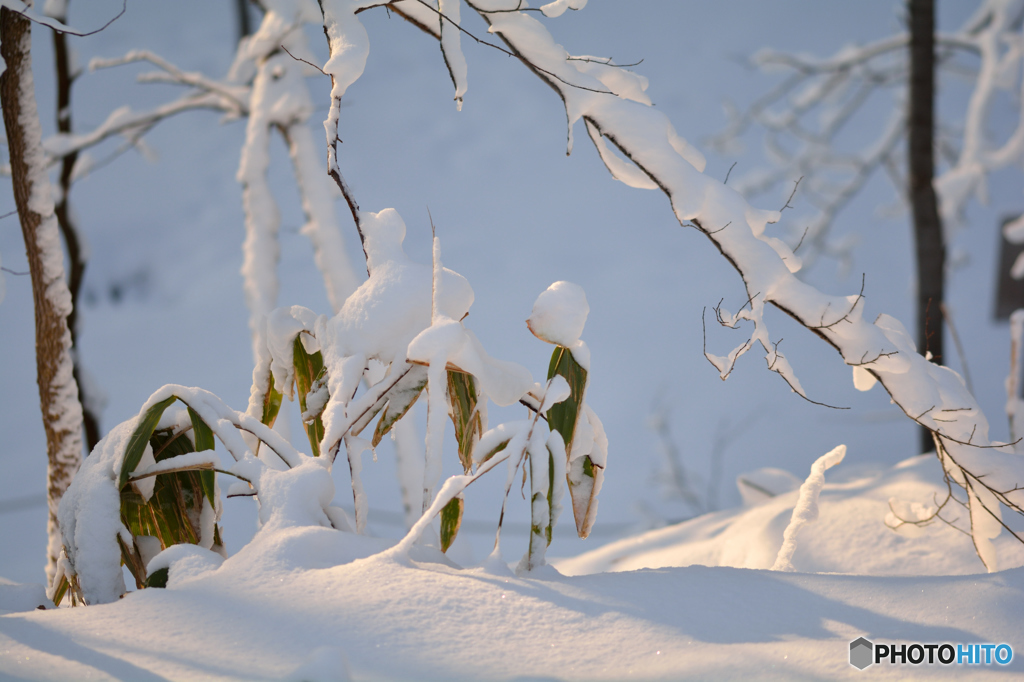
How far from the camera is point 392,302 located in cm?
71

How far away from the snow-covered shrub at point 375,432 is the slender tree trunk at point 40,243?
0.34 metres

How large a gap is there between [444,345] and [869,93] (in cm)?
306

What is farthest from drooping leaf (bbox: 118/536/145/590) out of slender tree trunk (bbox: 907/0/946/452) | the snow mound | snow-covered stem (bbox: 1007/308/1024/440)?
slender tree trunk (bbox: 907/0/946/452)

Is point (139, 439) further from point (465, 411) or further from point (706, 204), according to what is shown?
point (706, 204)

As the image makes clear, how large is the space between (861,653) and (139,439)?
2.22 ft

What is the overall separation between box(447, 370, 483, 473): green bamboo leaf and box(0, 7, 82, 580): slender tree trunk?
2.12 ft

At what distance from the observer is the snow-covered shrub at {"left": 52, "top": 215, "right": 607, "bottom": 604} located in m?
0.65

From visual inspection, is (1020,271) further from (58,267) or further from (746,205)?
(58,267)

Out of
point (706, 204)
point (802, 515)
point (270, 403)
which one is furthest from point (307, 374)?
point (802, 515)

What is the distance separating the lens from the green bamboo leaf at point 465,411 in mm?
746

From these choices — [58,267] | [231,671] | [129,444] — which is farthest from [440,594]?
[58,267]

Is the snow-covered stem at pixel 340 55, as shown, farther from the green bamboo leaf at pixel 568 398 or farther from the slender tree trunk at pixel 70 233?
the slender tree trunk at pixel 70 233

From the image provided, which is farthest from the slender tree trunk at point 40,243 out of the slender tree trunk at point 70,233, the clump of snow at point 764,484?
the clump of snow at point 764,484

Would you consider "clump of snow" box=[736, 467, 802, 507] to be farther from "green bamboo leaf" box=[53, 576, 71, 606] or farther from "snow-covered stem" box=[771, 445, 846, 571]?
"green bamboo leaf" box=[53, 576, 71, 606]
